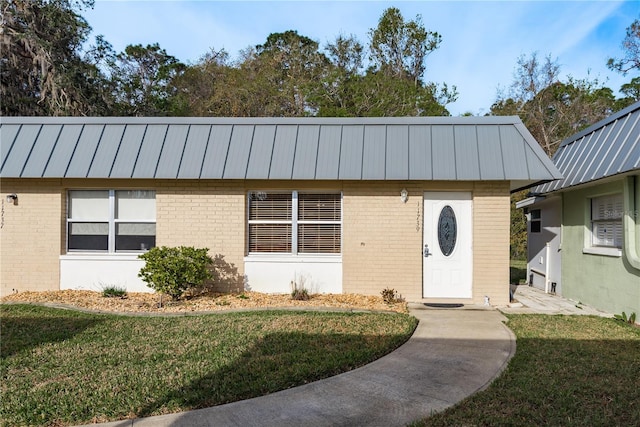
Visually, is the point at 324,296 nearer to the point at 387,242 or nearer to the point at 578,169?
the point at 387,242

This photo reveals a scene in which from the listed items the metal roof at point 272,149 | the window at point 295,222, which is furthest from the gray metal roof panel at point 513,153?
the window at point 295,222

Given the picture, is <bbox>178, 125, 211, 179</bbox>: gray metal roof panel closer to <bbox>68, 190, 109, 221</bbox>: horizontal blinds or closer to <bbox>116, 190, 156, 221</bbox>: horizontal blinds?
<bbox>116, 190, 156, 221</bbox>: horizontal blinds

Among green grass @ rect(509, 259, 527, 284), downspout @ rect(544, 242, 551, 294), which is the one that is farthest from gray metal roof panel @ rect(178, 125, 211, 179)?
green grass @ rect(509, 259, 527, 284)

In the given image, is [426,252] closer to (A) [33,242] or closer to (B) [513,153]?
(B) [513,153]

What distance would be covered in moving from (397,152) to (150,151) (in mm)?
5484

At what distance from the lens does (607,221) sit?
909 centimetres

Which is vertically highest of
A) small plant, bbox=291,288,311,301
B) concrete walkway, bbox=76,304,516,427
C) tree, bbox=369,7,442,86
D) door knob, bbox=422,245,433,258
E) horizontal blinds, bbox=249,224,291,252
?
tree, bbox=369,7,442,86

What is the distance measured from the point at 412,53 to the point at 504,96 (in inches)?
261

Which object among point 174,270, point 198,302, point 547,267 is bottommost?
point 198,302

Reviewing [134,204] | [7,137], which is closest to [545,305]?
[134,204]

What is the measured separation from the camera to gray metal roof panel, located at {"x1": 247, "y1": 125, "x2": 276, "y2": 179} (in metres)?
9.49

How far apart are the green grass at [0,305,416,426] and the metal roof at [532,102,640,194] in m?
4.62

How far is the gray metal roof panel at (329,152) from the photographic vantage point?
938 centimetres

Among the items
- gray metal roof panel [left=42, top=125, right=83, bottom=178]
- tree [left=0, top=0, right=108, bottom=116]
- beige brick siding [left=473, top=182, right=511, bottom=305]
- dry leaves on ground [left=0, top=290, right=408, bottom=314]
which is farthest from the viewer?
tree [left=0, top=0, right=108, bottom=116]
